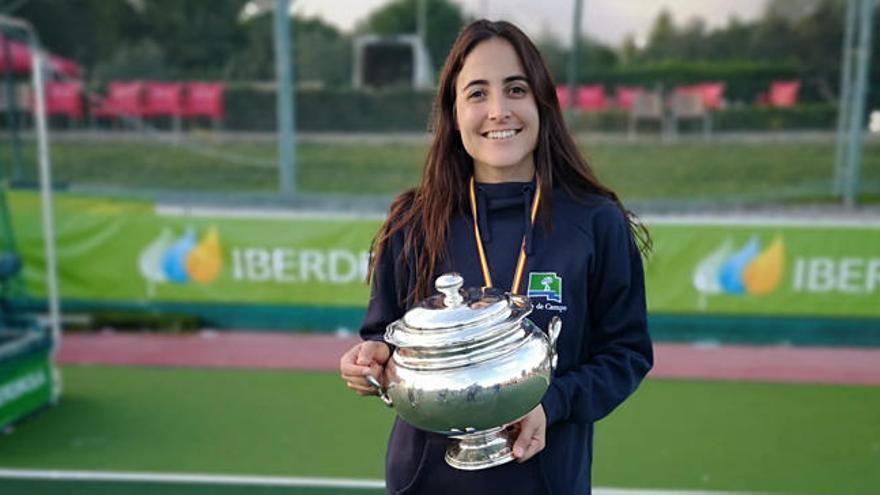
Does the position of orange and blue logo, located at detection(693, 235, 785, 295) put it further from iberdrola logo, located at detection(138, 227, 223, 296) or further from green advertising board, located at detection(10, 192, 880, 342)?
iberdrola logo, located at detection(138, 227, 223, 296)

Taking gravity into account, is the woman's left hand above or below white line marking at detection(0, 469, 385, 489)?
above

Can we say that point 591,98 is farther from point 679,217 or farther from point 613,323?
point 613,323

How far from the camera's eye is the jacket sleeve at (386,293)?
1.72 m

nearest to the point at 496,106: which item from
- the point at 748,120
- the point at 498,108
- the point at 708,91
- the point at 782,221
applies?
the point at 498,108

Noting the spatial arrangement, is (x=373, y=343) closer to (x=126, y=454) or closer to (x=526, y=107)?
(x=526, y=107)

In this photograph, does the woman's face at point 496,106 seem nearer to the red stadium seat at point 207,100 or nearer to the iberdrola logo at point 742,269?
the iberdrola logo at point 742,269

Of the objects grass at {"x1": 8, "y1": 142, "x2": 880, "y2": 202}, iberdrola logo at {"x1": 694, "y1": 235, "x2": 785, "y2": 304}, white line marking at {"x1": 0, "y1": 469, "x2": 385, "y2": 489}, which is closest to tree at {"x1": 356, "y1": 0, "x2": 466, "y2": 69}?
grass at {"x1": 8, "y1": 142, "x2": 880, "y2": 202}

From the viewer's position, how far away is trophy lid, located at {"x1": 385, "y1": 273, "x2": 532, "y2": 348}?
1.34m

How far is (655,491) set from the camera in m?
4.18

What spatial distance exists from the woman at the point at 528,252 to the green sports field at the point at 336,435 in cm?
283

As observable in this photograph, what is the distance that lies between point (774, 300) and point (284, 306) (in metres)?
4.01

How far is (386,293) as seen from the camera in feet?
5.70

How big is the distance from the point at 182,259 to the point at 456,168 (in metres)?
5.82

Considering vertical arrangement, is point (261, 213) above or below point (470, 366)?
below
